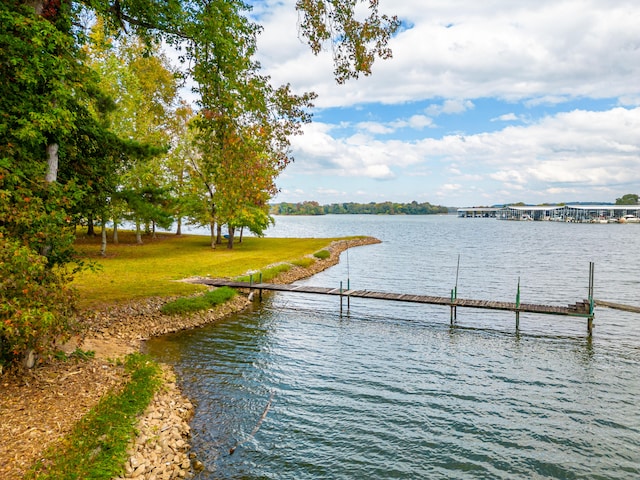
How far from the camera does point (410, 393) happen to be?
1443 centimetres

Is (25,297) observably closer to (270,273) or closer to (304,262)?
(270,273)

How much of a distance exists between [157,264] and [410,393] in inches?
1104

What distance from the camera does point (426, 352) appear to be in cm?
1906

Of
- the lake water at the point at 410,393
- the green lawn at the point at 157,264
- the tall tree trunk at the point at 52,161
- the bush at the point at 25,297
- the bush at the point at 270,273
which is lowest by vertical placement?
the lake water at the point at 410,393

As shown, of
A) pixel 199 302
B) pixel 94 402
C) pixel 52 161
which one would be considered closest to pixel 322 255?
pixel 199 302

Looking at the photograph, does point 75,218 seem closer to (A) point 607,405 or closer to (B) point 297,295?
(A) point 607,405

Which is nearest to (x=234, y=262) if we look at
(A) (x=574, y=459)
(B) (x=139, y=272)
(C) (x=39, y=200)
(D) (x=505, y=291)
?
(B) (x=139, y=272)

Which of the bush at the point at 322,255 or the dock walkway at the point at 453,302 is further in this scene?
the bush at the point at 322,255

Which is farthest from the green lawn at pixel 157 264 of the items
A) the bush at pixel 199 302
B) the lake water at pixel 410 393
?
the lake water at pixel 410 393

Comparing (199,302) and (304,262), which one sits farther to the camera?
(304,262)

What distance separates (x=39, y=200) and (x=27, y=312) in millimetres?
3056

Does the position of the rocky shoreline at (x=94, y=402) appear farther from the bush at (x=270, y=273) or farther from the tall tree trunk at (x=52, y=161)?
the bush at (x=270, y=273)

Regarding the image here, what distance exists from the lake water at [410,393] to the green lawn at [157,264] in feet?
17.8

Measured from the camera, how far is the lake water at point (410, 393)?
10508 mm
